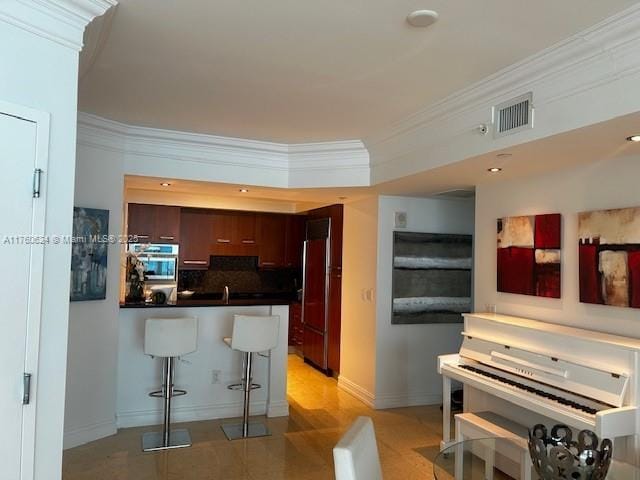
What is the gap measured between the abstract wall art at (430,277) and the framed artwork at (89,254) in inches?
109

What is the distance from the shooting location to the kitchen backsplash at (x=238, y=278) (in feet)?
24.3

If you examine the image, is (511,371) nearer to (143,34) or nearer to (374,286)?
(374,286)

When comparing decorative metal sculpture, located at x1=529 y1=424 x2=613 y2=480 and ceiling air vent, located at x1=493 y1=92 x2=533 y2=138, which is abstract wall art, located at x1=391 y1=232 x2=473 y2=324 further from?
decorative metal sculpture, located at x1=529 y1=424 x2=613 y2=480

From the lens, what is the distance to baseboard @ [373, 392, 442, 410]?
5105 millimetres

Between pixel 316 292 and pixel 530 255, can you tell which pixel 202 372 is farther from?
pixel 530 255

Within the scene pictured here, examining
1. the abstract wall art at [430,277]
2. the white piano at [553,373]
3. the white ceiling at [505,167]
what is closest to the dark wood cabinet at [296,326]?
the white ceiling at [505,167]

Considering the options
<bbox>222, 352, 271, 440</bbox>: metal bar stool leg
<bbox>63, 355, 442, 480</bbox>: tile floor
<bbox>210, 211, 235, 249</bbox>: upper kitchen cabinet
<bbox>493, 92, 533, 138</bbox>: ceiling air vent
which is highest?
<bbox>493, 92, 533, 138</bbox>: ceiling air vent

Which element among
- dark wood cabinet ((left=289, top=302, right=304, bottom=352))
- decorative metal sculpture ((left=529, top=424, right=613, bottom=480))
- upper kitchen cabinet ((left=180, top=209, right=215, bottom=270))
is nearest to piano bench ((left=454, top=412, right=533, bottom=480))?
decorative metal sculpture ((left=529, top=424, right=613, bottom=480))

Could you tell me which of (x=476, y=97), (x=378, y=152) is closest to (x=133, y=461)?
(x=378, y=152)

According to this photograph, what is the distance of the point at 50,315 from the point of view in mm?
1856

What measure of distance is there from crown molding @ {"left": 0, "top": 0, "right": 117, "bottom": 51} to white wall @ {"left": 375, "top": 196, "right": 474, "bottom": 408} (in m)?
3.57

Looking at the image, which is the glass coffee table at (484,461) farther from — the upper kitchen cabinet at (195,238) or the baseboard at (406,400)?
the upper kitchen cabinet at (195,238)

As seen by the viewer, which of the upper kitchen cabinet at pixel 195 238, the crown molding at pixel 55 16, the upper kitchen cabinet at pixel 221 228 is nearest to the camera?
the crown molding at pixel 55 16

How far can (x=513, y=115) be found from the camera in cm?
283
